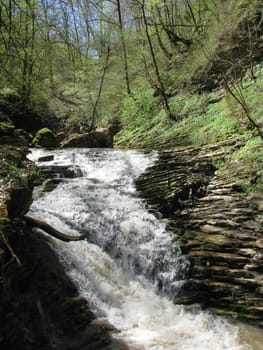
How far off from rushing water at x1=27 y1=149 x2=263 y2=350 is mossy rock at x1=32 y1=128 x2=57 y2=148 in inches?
303

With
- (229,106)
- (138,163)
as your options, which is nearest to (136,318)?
(138,163)

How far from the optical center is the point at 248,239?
572 cm

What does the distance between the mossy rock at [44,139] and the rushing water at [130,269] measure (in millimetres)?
7700

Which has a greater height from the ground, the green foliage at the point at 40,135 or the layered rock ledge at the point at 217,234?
the green foliage at the point at 40,135

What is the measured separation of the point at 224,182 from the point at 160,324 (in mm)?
3316

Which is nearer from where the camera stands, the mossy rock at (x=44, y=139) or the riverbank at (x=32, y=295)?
the riverbank at (x=32, y=295)

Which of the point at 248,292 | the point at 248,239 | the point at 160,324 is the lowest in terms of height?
the point at 160,324

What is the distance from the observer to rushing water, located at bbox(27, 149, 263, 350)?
195 inches

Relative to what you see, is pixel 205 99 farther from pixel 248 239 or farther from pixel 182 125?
pixel 248 239

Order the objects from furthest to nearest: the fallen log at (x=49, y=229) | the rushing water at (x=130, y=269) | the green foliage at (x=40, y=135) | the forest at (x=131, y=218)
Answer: the green foliage at (x=40, y=135), the fallen log at (x=49, y=229), the rushing water at (x=130, y=269), the forest at (x=131, y=218)

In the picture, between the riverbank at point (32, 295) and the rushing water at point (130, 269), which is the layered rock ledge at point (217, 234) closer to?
the rushing water at point (130, 269)

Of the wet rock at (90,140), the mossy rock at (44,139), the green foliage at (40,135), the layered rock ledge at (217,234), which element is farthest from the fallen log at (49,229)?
the wet rock at (90,140)

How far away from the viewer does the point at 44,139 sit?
1598cm

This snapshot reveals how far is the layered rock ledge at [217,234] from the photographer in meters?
5.36
